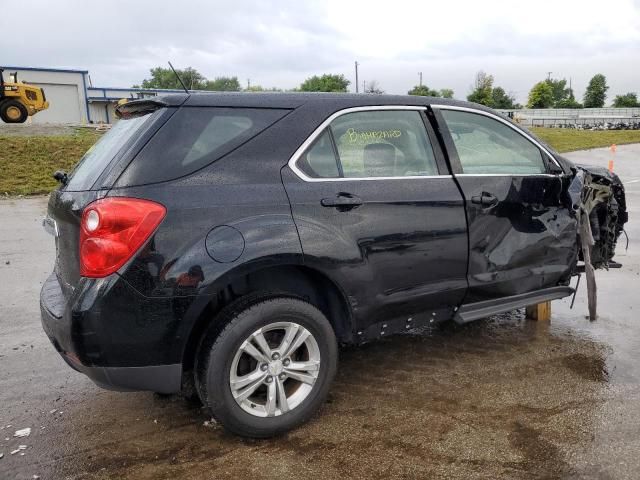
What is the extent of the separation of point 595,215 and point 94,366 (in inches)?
159

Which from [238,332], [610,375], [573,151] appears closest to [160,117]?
[238,332]

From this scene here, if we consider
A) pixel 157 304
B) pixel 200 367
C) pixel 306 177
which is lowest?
pixel 200 367

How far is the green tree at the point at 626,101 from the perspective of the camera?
94.7 m

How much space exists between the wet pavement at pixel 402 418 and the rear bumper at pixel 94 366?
41 cm

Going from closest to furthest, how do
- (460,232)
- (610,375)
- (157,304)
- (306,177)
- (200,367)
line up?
(157,304) < (200,367) < (306,177) < (460,232) < (610,375)

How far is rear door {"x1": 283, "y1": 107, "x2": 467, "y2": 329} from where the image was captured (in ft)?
10.00

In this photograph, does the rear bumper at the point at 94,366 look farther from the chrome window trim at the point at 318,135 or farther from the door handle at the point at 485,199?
the door handle at the point at 485,199

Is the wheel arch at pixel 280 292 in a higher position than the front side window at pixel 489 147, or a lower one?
lower

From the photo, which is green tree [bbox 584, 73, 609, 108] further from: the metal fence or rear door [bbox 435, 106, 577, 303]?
rear door [bbox 435, 106, 577, 303]

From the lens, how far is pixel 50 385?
3.70m

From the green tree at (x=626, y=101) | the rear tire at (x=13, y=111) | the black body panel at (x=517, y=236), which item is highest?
the green tree at (x=626, y=101)

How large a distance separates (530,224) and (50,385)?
11.2ft

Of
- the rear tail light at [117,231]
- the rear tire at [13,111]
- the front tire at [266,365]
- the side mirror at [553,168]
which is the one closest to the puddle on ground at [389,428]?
the front tire at [266,365]

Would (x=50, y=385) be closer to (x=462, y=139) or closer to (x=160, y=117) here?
(x=160, y=117)
